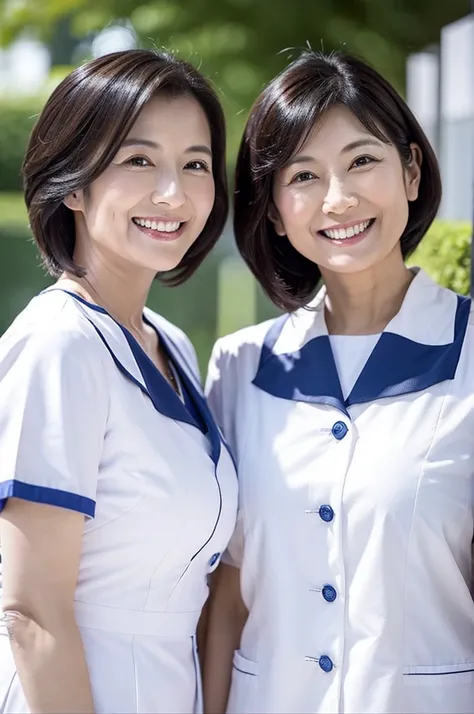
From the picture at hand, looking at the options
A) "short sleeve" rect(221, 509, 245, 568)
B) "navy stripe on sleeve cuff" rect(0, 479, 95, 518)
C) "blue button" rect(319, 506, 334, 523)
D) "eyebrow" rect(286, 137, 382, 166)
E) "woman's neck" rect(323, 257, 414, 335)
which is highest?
"eyebrow" rect(286, 137, 382, 166)

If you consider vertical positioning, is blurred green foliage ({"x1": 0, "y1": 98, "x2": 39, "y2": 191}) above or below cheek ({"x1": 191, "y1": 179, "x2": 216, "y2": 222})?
above

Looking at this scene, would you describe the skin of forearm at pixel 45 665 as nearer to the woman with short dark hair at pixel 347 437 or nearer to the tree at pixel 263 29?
the woman with short dark hair at pixel 347 437

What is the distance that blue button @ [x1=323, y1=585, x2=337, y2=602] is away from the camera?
196 cm

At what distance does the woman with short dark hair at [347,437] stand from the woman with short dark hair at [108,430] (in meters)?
0.14

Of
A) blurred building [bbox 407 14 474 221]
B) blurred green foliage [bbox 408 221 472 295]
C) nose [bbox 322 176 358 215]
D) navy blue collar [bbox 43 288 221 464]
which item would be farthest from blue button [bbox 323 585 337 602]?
blurred building [bbox 407 14 474 221]

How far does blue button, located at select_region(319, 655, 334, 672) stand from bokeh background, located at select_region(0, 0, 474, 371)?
4.40 ft

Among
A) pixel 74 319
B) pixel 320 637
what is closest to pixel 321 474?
pixel 320 637

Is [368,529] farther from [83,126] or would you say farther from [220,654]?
[83,126]

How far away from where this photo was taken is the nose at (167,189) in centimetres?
200

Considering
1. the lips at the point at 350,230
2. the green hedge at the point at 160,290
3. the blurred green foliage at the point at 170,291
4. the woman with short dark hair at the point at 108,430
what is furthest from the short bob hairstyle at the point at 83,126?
the blurred green foliage at the point at 170,291

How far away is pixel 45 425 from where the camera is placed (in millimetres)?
1723

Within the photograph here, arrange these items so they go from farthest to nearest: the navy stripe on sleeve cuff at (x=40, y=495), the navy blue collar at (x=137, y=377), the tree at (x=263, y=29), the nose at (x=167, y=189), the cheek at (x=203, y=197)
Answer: the tree at (x=263, y=29)
the cheek at (x=203, y=197)
the nose at (x=167, y=189)
the navy blue collar at (x=137, y=377)
the navy stripe on sleeve cuff at (x=40, y=495)

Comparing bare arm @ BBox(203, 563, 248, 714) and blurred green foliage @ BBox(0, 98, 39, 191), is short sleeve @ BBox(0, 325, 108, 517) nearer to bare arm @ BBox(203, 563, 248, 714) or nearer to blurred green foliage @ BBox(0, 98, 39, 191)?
bare arm @ BBox(203, 563, 248, 714)

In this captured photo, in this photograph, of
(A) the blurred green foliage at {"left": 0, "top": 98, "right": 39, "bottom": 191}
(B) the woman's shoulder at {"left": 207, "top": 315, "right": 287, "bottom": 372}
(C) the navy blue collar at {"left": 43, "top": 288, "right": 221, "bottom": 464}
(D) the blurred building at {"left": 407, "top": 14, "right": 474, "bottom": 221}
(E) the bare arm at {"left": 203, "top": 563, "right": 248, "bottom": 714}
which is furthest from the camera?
(A) the blurred green foliage at {"left": 0, "top": 98, "right": 39, "bottom": 191}
